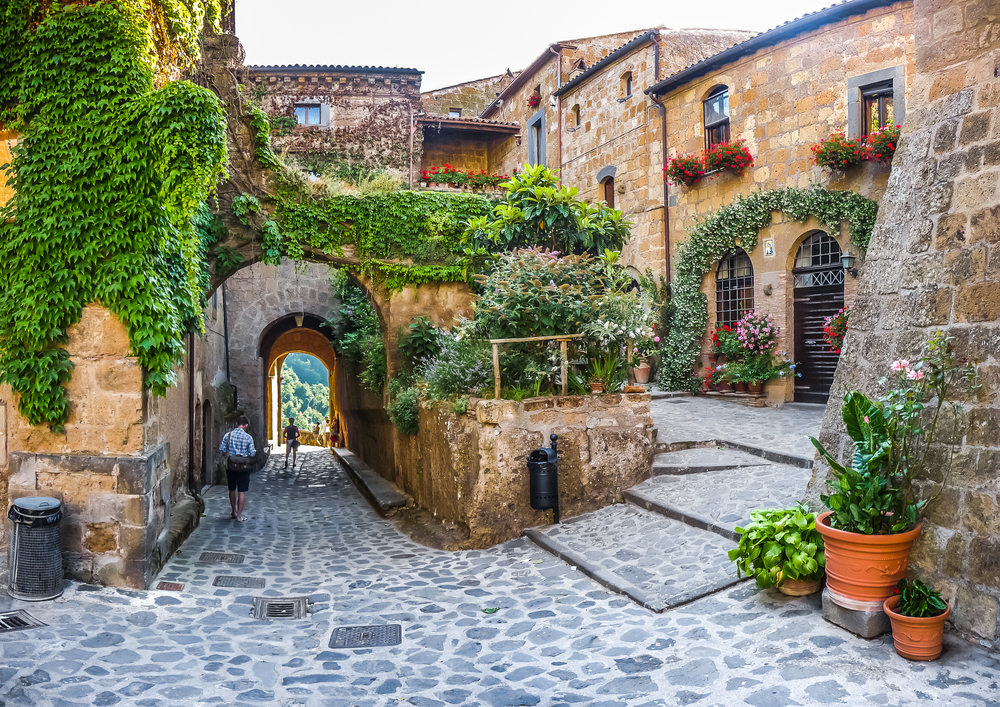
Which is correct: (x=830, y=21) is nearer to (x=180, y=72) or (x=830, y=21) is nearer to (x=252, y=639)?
(x=180, y=72)

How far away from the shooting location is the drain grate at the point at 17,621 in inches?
214

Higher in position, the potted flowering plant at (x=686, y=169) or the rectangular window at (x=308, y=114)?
the rectangular window at (x=308, y=114)

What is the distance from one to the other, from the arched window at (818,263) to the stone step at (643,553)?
24.4 ft

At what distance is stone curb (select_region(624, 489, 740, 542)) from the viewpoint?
6423 mm

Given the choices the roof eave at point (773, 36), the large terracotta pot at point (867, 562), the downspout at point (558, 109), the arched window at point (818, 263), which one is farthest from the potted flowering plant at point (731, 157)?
the large terracotta pot at point (867, 562)

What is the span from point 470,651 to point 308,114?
57.1ft

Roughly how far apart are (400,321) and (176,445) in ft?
12.7

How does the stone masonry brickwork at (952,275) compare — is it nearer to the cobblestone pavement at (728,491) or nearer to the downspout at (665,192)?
the cobblestone pavement at (728,491)

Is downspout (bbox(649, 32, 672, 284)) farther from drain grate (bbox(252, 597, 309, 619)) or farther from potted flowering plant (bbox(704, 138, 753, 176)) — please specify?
drain grate (bbox(252, 597, 309, 619))

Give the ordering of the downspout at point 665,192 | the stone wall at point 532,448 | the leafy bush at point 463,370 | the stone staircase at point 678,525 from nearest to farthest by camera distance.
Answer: the stone staircase at point 678,525
the stone wall at point 532,448
the leafy bush at point 463,370
the downspout at point 665,192

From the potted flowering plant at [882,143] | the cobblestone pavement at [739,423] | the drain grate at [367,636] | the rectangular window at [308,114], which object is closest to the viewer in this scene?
the drain grate at [367,636]

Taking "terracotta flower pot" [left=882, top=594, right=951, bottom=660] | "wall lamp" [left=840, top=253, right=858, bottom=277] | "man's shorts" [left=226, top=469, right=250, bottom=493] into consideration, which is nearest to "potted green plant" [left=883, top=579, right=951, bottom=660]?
"terracotta flower pot" [left=882, top=594, right=951, bottom=660]

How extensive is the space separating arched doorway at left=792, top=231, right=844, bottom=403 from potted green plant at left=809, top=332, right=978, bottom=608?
874cm

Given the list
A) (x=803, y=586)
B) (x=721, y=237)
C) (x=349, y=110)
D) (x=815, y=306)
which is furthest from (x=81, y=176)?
(x=349, y=110)
